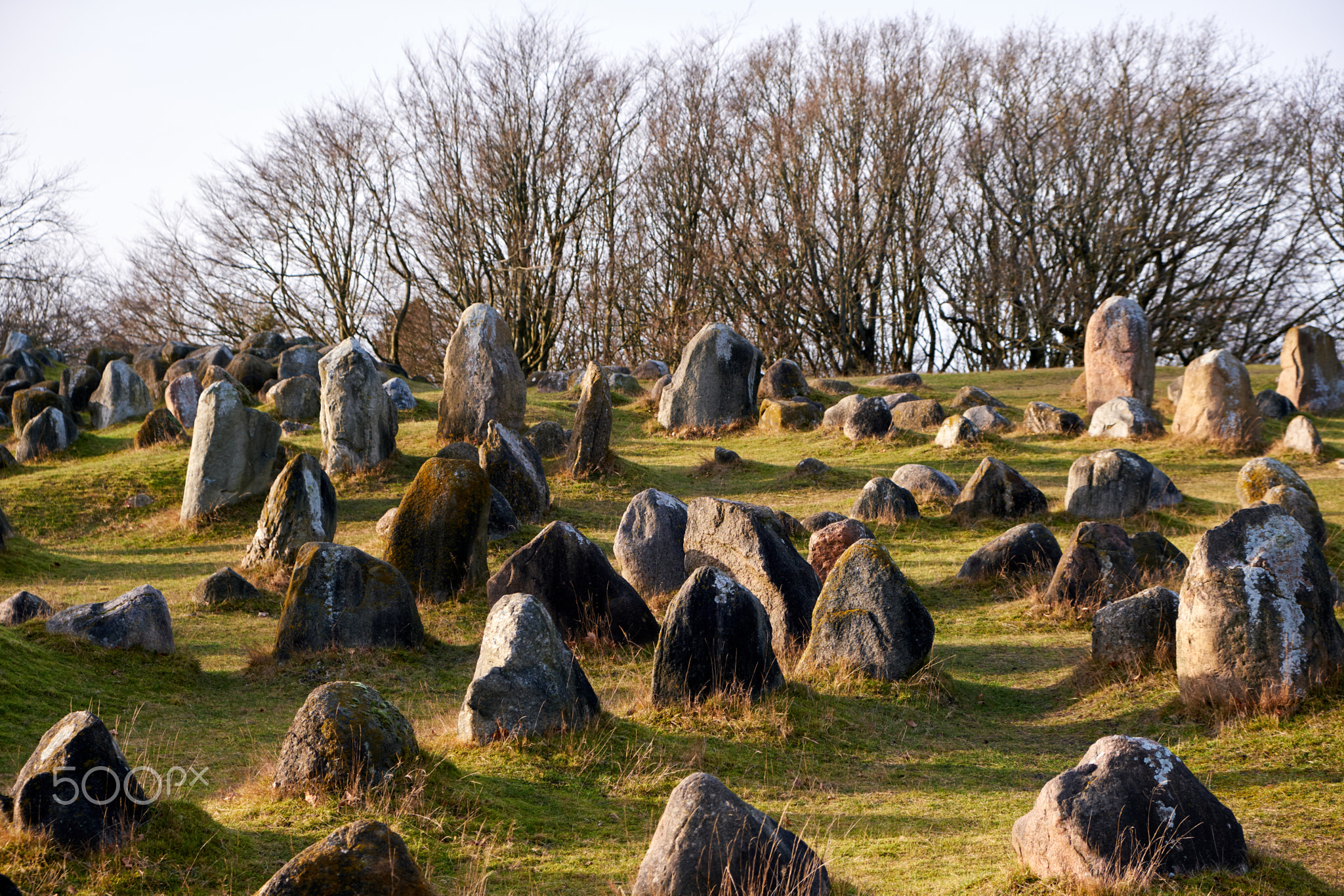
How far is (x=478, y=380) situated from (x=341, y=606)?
923 cm

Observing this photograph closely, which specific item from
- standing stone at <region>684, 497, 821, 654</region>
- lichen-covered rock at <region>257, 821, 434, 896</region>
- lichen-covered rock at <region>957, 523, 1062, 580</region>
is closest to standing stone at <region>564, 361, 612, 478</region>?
standing stone at <region>684, 497, 821, 654</region>

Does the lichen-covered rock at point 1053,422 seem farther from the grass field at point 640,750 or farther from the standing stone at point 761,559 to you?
the standing stone at point 761,559

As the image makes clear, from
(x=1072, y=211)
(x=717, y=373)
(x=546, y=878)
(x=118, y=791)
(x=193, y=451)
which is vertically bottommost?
(x=546, y=878)

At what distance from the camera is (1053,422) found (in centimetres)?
1822

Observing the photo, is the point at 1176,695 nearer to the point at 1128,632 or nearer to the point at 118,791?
the point at 1128,632

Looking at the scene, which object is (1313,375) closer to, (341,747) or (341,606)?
(341,606)

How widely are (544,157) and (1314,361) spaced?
21.2 metres

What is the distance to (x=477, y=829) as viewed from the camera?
14.9 ft

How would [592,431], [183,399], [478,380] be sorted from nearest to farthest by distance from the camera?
[592,431], [478,380], [183,399]

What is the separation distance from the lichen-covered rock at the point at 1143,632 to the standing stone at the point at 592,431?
9136 mm

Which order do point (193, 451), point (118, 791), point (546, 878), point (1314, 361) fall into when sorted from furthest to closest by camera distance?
point (1314, 361)
point (193, 451)
point (546, 878)
point (118, 791)

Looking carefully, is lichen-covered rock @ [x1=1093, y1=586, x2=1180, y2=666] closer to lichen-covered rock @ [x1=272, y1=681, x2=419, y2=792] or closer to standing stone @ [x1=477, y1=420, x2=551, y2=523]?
lichen-covered rock @ [x1=272, y1=681, x2=419, y2=792]

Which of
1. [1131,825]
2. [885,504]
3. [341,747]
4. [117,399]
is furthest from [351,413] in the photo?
[1131,825]

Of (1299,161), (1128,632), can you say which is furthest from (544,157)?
(1128,632)
